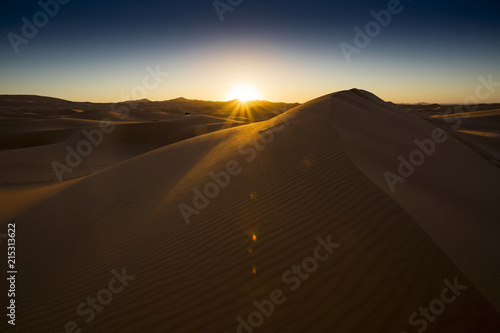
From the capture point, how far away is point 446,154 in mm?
6109

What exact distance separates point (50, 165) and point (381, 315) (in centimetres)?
1474

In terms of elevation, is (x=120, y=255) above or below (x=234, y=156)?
below

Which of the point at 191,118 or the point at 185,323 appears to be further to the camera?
the point at 191,118

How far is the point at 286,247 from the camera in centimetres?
273

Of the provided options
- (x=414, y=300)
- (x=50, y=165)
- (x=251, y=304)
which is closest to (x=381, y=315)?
(x=414, y=300)

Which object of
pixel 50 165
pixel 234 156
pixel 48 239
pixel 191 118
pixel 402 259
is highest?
pixel 191 118

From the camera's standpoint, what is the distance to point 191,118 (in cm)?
2453

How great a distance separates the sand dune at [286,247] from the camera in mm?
2080

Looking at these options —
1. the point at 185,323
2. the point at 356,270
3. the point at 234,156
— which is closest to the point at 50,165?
the point at 234,156

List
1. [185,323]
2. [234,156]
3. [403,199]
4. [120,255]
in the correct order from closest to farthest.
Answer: [185,323], [403,199], [120,255], [234,156]

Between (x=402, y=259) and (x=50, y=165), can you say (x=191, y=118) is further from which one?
(x=402, y=259)

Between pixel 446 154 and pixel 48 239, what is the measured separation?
9.46m

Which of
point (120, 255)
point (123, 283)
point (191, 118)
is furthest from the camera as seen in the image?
point (191, 118)

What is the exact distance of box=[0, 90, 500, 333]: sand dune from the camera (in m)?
2.08
